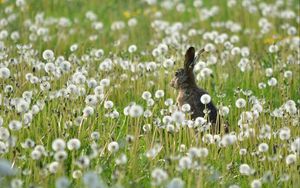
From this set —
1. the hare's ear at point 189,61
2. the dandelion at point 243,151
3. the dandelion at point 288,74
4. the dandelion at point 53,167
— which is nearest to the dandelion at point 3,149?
the dandelion at point 53,167

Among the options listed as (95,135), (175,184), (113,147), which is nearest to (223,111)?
(95,135)

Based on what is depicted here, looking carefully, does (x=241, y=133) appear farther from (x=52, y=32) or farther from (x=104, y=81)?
(x=52, y=32)

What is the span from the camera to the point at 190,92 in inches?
256

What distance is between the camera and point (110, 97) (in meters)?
7.18

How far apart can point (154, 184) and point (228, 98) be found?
10.5 ft

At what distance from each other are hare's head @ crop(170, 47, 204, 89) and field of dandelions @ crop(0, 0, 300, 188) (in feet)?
0.73

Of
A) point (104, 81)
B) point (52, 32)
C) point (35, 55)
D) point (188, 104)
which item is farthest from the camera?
point (52, 32)

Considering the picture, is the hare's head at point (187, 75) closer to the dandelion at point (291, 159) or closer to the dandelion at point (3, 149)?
the dandelion at point (291, 159)

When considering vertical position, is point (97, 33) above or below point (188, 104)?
above

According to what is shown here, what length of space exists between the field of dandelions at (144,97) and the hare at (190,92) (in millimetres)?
140

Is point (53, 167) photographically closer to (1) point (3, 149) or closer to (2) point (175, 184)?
(1) point (3, 149)

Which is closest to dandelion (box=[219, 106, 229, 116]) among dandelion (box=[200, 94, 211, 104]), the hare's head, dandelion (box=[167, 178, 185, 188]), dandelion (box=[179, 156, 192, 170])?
dandelion (box=[200, 94, 211, 104])

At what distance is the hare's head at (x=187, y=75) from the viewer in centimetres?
665

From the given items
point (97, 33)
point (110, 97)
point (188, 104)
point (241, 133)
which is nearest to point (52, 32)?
point (97, 33)
